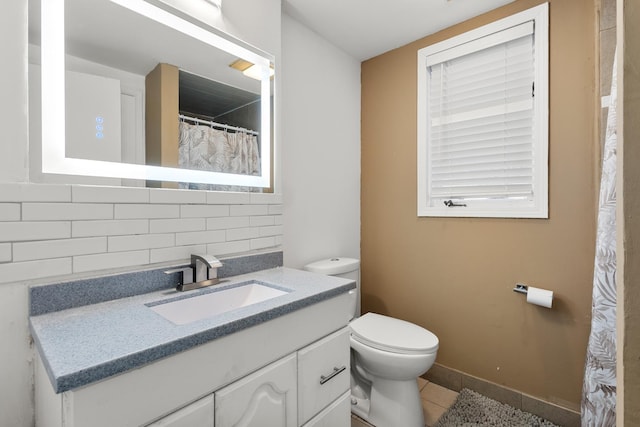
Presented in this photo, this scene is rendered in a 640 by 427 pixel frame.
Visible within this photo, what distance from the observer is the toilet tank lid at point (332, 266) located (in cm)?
178

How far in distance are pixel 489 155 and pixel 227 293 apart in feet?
5.50

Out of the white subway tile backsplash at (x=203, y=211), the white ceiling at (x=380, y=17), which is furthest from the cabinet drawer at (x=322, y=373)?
the white ceiling at (x=380, y=17)

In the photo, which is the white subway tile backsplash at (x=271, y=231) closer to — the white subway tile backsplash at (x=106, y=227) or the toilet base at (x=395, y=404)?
the white subway tile backsplash at (x=106, y=227)

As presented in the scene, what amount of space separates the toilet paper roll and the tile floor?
0.78 meters

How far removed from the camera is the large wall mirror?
924 millimetres

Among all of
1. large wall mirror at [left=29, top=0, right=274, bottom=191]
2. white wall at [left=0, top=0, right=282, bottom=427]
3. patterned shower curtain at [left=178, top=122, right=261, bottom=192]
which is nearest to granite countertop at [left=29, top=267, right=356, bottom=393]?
white wall at [left=0, top=0, right=282, bottom=427]

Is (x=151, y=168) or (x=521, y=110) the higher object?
(x=521, y=110)

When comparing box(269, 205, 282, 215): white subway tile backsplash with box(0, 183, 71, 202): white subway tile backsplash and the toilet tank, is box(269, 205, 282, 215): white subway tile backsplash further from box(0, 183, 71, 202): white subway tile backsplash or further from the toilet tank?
box(0, 183, 71, 202): white subway tile backsplash

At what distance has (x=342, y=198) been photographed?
2.20 m

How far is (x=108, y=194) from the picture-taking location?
989 millimetres

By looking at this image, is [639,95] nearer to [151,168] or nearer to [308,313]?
[308,313]

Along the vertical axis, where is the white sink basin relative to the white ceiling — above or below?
below

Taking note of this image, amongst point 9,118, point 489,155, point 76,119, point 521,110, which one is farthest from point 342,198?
point 9,118

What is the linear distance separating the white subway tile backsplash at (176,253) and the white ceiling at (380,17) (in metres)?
1.46
